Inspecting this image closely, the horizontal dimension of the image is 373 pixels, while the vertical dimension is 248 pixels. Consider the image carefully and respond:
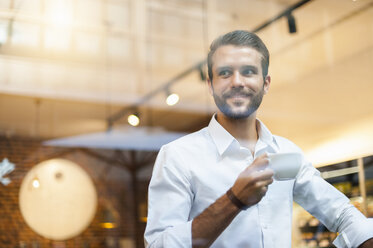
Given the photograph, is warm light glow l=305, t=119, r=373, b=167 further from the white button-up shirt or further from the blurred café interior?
the white button-up shirt

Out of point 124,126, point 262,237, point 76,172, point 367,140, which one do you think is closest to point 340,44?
point 367,140

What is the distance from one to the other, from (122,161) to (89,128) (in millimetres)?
389

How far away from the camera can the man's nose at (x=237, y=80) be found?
83cm

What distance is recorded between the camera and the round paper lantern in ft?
12.2

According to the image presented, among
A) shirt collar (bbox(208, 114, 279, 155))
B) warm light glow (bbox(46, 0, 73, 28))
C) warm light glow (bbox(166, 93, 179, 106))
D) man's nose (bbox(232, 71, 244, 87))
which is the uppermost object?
warm light glow (bbox(46, 0, 73, 28))

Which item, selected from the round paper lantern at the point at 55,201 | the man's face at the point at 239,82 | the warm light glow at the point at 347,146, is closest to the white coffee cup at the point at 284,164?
the man's face at the point at 239,82

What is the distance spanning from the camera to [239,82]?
0.83 meters

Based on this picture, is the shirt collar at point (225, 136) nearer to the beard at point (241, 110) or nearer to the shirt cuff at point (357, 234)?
the beard at point (241, 110)

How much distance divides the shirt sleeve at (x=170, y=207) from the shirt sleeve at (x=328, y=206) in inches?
9.2

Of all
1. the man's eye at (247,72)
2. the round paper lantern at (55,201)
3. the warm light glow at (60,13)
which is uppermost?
the warm light glow at (60,13)

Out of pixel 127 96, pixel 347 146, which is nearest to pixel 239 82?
pixel 347 146

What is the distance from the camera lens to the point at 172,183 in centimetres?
81

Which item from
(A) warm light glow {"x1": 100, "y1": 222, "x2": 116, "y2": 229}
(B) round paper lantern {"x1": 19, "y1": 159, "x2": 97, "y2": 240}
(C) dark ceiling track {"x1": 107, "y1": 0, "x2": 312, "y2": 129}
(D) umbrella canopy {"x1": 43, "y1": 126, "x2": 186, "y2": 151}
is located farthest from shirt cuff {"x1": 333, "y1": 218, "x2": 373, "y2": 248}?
(A) warm light glow {"x1": 100, "y1": 222, "x2": 116, "y2": 229}

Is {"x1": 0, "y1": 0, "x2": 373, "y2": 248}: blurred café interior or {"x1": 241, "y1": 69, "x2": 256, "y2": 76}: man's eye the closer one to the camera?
{"x1": 241, "y1": 69, "x2": 256, "y2": 76}: man's eye
